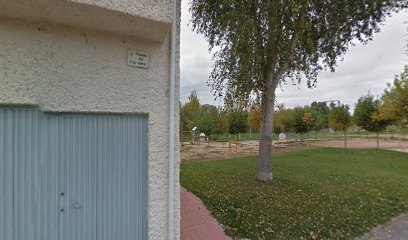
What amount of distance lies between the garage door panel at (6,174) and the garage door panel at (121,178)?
0.76 m

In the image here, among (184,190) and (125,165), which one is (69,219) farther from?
(184,190)

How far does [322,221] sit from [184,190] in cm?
360

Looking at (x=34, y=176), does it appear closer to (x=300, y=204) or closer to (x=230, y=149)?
(x=300, y=204)

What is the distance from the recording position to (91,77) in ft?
8.89

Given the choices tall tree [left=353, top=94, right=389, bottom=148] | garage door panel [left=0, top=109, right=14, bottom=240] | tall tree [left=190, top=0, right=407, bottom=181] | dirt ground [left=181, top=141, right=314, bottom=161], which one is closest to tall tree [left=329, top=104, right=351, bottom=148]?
tall tree [left=353, top=94, right=389, bottom=148]

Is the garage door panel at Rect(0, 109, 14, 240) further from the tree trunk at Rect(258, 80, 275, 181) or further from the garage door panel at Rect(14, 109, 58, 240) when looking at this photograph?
the tree trunk at Rect(258, 80, 275, 181)

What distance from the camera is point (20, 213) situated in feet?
7.78

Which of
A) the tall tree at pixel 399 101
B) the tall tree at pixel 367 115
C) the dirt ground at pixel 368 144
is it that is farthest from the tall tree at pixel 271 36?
the dirt ground at pixel 368 144

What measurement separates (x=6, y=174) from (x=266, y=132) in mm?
7901

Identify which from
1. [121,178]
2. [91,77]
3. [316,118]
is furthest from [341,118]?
[91,77]

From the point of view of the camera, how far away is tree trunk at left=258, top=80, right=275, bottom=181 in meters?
9.00

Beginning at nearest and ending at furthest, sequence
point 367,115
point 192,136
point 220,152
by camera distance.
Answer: point 220,152
point 367,115
point 192,136

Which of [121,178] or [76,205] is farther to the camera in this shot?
[121,178]

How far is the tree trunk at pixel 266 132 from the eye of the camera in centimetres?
900
